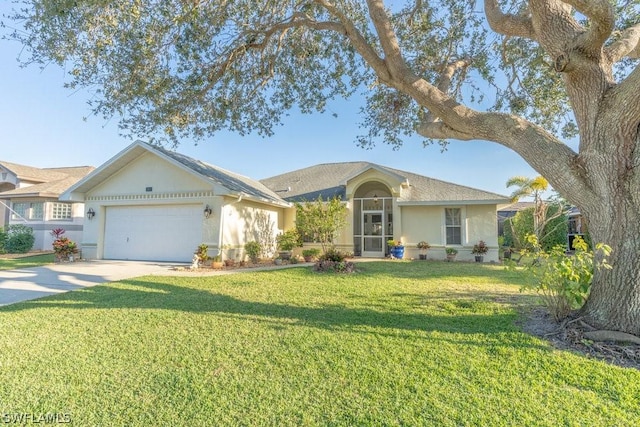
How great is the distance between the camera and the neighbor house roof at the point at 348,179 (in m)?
15.8

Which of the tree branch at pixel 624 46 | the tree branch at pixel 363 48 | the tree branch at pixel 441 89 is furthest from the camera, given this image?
the tree branch at pixel 363 48

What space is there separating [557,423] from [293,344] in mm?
2892

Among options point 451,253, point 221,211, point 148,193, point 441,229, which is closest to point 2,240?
point 148,193

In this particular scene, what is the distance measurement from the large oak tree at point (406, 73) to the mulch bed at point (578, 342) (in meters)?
0.36

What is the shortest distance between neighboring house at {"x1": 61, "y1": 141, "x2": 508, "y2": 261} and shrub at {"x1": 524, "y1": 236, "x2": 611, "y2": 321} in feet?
35.2

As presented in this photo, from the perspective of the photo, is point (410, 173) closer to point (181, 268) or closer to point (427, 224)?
point (427, 224)

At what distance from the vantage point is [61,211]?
21.4 meters

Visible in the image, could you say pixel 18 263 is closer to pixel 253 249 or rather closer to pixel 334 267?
pixel 253 249

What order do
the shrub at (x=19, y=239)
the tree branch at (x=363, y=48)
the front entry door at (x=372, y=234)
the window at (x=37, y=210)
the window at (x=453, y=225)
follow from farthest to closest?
the window at (x=37, y=210)
the shrub at (x=19, y=239)
the front entry door at (x=372, y=234)
the window at (x=453, y=225)
the tree branch at (x=363, y=48)

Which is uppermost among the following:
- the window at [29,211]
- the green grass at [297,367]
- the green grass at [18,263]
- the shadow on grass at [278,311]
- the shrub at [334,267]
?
the window at [29,211]

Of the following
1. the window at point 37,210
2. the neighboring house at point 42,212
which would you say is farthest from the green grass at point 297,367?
the window at point 37,210

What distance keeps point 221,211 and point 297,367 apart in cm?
1027

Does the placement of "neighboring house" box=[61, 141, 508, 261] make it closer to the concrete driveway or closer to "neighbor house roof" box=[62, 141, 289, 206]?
"neighbor house roof" box=[62, 141, 289, 206]

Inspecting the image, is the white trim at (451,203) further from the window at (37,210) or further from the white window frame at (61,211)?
the window at (37,210)
